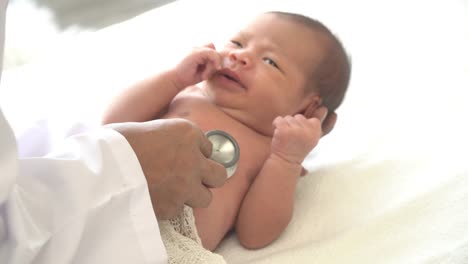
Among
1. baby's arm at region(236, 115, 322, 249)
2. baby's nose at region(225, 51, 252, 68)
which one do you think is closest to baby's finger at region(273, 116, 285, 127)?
baby's arm at region(236, 115, 322, 249)

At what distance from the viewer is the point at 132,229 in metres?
0.59

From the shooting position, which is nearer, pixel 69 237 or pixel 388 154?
pixel 69 237

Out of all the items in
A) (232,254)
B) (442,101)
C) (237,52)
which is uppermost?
(237,52)

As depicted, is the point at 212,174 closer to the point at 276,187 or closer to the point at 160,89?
the point at 276,187

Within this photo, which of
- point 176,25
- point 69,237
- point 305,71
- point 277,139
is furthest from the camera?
point 176,25

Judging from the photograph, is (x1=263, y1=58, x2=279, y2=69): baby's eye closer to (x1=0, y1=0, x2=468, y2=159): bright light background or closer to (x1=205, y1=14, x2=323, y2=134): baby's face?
(x1=205, y1=14, x2=323, y2=134): baby's face

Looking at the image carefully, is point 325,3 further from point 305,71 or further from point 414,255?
point 414,255

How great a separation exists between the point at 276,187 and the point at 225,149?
0.32 feet

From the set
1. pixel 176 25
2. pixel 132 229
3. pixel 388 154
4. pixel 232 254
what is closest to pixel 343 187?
pixel 388 154

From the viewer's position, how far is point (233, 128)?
92cm

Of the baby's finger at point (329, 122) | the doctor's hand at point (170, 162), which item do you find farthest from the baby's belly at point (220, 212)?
the baby's finger at point (329, 122)

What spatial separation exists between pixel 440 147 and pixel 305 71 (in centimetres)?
26

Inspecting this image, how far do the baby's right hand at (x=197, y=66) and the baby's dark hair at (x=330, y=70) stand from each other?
167 millimetres

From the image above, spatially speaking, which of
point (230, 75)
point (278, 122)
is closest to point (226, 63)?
point (230, 75)
